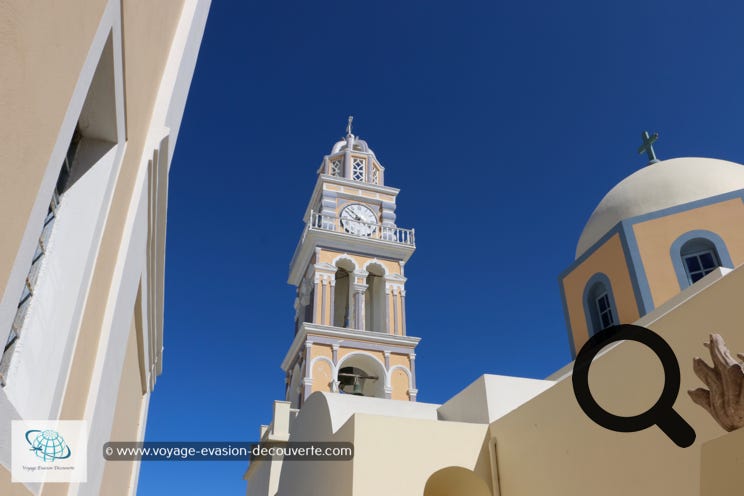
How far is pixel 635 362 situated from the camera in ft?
15.9

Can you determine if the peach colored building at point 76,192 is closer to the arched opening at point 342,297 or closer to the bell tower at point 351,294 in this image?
the bell tower at point 351,294

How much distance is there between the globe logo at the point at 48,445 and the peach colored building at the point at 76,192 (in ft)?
0.21

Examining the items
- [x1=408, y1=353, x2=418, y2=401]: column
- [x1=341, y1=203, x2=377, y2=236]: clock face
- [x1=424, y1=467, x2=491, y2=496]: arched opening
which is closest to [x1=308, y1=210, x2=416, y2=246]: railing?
[x1=341, y1=203, x2=377, y2=236]: clock face

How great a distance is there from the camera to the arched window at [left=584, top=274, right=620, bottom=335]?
9.55 meters

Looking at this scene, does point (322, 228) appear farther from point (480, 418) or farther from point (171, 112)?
point (171, 112)

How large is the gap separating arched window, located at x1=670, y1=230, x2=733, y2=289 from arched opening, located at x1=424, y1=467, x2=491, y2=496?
176 inches

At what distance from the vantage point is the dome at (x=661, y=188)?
31.2 ft

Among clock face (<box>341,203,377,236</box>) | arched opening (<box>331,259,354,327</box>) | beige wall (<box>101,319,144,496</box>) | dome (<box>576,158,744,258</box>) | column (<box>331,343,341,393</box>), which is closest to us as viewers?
beige wall (<box>101,319,144,496</box>)

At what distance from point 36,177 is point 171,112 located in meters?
2.77

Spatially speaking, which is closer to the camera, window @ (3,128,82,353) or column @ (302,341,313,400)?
window @ (3,128,82,353)

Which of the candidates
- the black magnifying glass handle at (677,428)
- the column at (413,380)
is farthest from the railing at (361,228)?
the black magnifying glass handle at (677,428)

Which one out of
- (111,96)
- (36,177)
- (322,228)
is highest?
(322,228)

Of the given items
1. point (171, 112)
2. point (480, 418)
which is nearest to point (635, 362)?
point (480, 418)

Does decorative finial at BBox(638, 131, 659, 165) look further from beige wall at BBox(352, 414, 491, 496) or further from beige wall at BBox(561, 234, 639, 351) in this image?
beige wall at BBox(352, 414, 491, 496)
